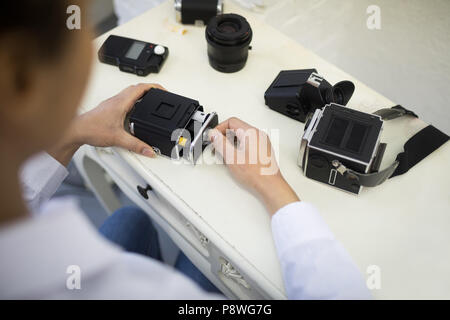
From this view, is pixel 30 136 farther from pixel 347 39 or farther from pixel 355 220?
pixel 347 39

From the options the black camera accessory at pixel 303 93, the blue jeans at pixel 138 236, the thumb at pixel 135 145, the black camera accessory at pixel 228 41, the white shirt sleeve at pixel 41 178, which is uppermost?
the black camera accessory at pixel 228 41

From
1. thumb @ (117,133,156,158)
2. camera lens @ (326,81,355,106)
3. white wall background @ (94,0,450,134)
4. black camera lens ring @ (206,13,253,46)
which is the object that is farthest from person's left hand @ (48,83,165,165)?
white wall background @ (94,0,450,134)

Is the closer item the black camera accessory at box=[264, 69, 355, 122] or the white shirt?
the white shirt

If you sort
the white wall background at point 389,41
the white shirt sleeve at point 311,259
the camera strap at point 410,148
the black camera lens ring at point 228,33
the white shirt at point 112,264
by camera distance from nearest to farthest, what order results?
the white shirt at point 112,264 < the white shirt sleeve at point 311,259 < the camera strap at point 410,148 < the black camera lens ring at point 228,33 < the white wall background at point 389,41

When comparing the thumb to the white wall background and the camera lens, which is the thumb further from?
the white wall background

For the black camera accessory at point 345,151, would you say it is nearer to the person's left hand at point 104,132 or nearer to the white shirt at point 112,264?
A: the white shirt at point 112,264

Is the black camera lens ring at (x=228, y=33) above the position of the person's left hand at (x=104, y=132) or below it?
above

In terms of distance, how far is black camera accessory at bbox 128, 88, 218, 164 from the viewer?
74 centimetres

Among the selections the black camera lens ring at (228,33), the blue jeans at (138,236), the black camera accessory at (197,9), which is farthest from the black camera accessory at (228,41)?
the blue jeans at (138,236)

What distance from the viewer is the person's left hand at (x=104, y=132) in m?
0.77

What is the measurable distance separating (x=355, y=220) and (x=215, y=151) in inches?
11.6

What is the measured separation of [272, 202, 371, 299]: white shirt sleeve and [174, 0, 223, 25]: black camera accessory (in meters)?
0.56
